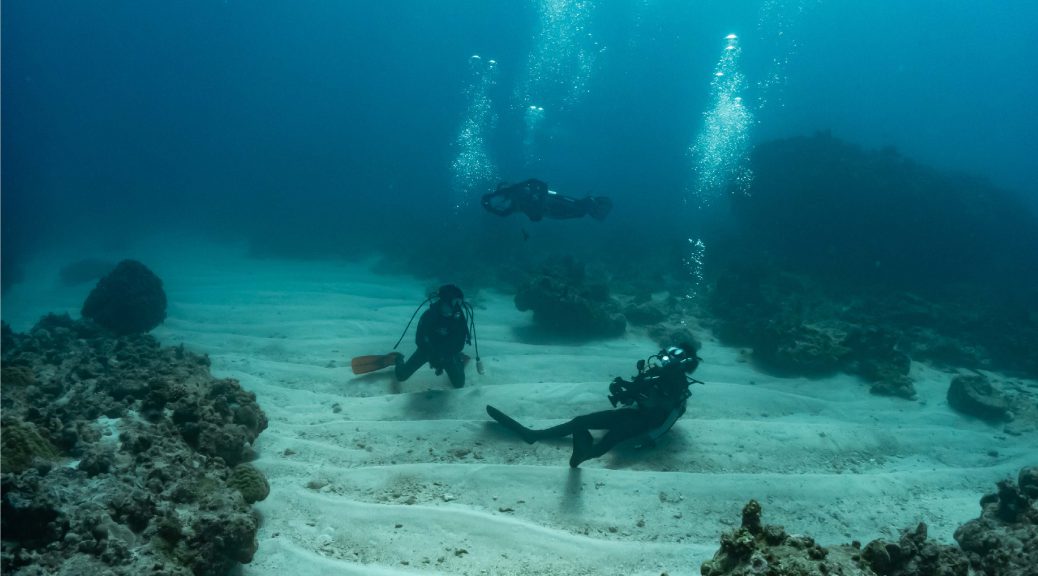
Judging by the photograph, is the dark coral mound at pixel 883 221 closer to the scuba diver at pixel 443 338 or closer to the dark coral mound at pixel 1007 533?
the scuba diver at pixel 443 338

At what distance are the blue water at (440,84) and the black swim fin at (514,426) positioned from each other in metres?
51.7

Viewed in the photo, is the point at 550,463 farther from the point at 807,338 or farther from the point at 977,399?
the point at 977,399

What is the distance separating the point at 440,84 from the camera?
10006 centimetres

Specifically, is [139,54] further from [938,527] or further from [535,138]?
[938,527]

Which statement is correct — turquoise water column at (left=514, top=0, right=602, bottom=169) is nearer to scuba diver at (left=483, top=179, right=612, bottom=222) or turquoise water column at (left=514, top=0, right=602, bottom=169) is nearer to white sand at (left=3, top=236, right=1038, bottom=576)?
scuba diver at (left=483, top=179, right=612, bottom=222)

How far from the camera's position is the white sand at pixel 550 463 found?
377 centimetres

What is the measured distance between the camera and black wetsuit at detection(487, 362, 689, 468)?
5.68m

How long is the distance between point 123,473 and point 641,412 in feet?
16.3

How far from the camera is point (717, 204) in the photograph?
127 feet

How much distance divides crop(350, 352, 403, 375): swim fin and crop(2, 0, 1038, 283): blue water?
49.5m

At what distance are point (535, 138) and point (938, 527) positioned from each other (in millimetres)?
86810

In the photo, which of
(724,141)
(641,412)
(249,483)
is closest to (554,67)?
(724,141)

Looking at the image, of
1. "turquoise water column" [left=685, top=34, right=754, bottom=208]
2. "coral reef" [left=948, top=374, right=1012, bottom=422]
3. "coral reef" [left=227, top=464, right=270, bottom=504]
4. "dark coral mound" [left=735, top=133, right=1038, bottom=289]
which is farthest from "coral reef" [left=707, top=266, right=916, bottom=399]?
"turquoise water column" [left=685, top=34, right=754, bottom=208]

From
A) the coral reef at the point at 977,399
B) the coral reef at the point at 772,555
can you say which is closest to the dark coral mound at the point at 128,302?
the coral reef at the point at 772,555
